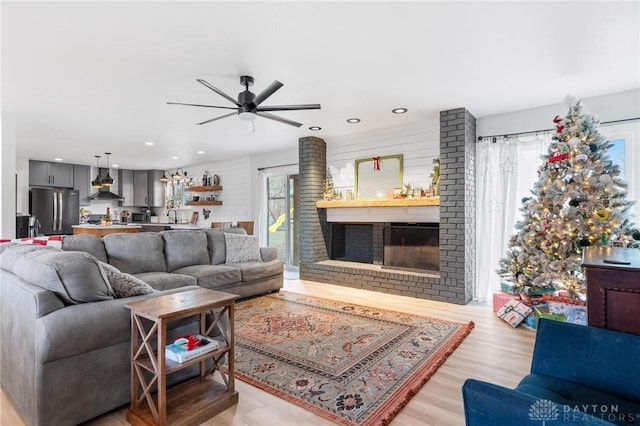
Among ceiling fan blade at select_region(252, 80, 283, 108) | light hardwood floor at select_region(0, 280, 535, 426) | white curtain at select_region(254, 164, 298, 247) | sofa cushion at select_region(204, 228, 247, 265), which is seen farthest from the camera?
white curtain at select_region(254, 164, 298, 247)

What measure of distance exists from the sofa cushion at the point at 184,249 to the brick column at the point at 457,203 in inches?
128

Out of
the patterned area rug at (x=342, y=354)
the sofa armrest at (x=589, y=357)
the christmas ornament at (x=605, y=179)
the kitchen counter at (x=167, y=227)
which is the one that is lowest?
the patterned area rug at (x=342, y=354)

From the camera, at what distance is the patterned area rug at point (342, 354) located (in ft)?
7.19

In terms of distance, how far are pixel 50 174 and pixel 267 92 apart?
7.87 meters

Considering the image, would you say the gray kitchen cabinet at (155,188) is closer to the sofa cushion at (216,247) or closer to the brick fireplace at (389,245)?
the sofa cushion at (216,247)

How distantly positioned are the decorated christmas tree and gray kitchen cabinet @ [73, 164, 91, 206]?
9695mm

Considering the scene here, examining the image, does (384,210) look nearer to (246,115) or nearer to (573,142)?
(573,142)

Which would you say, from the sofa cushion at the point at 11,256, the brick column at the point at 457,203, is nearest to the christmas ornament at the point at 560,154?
the brick column at the point at 457,203

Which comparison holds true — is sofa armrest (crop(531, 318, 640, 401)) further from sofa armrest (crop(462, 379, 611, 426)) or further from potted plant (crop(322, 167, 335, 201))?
potted plant (crop(322, 167, 335, 201))

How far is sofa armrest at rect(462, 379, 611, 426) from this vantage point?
78cm

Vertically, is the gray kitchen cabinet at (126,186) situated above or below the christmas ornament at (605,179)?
above

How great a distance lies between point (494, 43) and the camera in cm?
271

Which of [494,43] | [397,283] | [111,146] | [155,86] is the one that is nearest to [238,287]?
[397,283]

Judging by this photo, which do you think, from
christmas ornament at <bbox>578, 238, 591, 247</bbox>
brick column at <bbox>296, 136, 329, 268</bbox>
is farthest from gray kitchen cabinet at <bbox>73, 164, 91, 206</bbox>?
christmas ornament at <bbox>578, 238, 591, 247</bbox>
